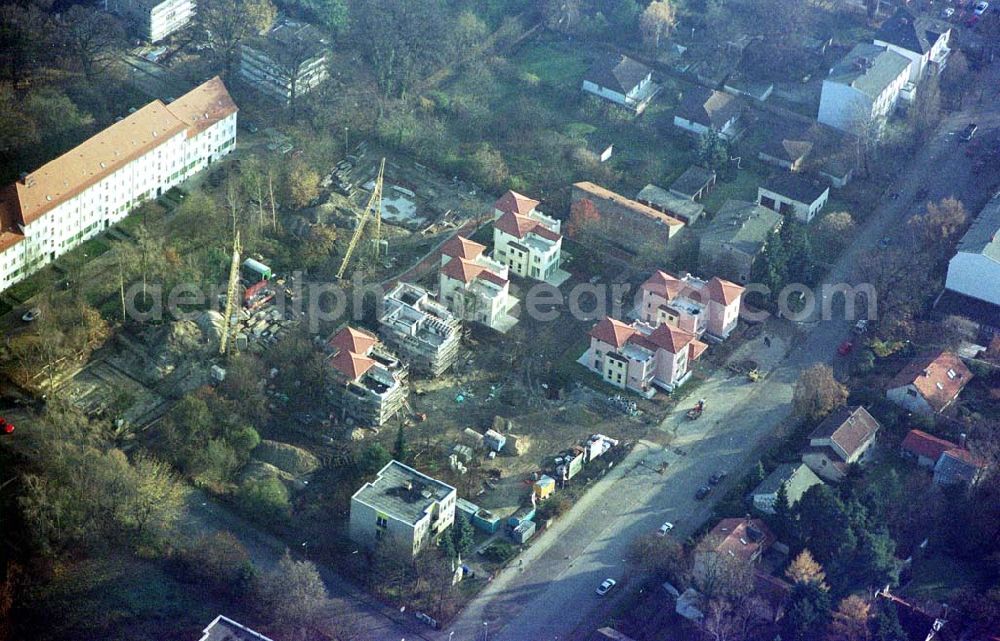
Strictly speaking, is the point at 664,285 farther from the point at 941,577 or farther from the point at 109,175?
the point at 109,175

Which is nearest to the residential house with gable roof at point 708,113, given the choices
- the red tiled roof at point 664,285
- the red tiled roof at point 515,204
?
the red tiled roof at point 515,204

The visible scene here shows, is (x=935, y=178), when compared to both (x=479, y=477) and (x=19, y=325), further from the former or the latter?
(x=19, y=325)

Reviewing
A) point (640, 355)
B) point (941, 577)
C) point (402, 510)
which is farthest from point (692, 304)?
point (402, 510)

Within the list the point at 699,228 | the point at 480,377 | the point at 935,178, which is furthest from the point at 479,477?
the point at 935,178

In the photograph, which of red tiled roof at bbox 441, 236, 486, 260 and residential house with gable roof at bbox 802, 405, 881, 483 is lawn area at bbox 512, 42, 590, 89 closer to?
red tiled roof at bbox 441, 236, 486, 260

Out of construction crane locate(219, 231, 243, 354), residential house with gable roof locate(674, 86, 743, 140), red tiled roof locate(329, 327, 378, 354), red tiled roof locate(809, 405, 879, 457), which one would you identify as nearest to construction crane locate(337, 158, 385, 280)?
construction crane locate(219, 231, 243, 354)

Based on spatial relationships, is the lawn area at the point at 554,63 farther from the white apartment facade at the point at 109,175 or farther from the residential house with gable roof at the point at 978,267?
the residential house with gable roof at the point at 978,267
